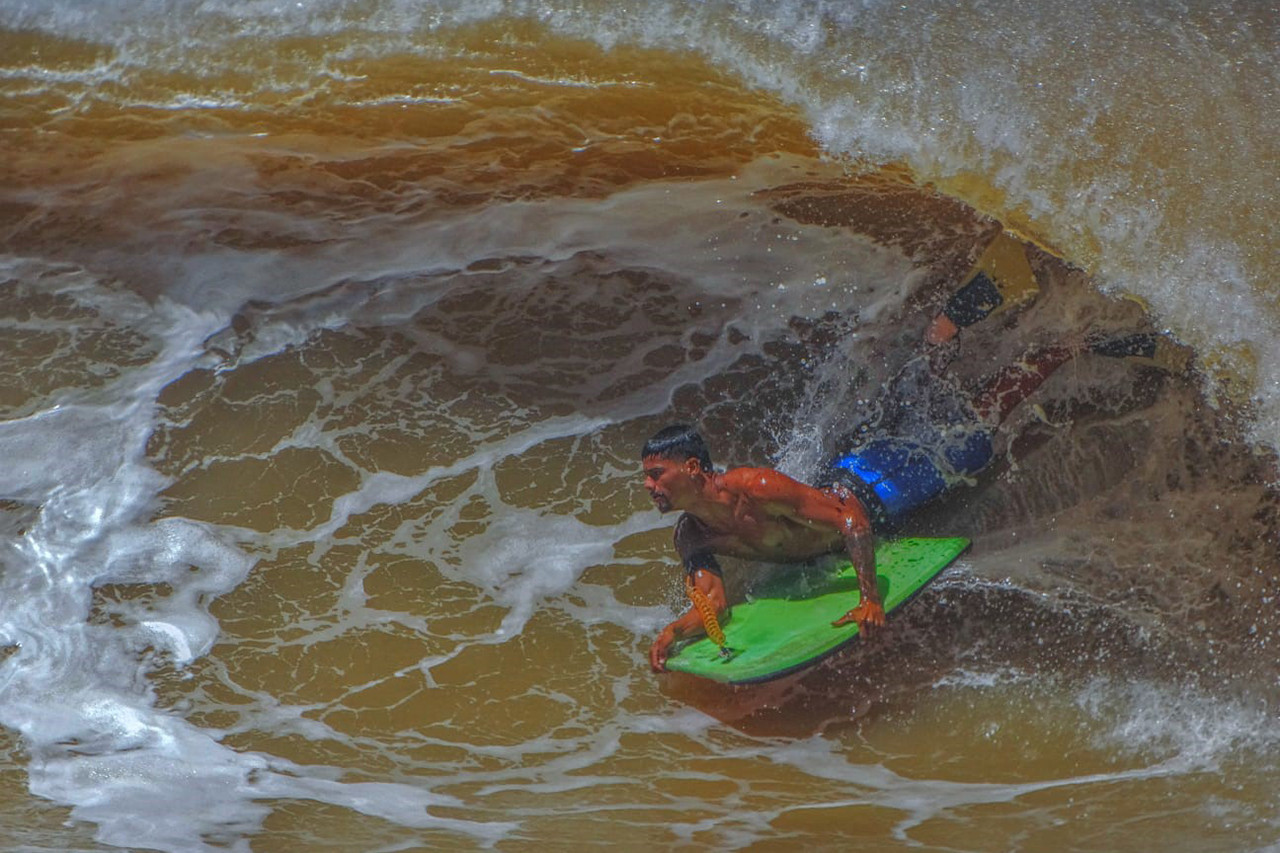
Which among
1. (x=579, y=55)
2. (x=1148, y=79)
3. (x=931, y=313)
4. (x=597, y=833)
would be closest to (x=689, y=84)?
(x=579, y=55)

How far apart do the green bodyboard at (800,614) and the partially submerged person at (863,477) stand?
0.21 ft

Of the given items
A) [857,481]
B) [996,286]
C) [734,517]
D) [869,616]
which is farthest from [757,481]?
[996,286]

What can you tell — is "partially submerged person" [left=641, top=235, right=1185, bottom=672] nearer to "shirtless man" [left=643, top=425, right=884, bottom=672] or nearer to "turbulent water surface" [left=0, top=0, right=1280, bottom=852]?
"shirtless man" [left=643, top=425, right=884, bottom=672]

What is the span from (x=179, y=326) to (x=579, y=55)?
6.51ft

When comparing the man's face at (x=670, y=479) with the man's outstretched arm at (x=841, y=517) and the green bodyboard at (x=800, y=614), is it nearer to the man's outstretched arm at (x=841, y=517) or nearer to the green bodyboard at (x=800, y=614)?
the man's outstretched arm at (x=841, y=517)

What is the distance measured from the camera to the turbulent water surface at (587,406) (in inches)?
154

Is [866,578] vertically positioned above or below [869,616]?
above

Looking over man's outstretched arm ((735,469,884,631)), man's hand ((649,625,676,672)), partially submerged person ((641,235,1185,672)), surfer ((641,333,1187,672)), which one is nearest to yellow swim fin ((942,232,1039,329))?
partially submerged person ((641,235,1185,672))

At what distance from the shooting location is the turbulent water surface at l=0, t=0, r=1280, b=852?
3.92 m

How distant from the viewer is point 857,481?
4008 millimetres

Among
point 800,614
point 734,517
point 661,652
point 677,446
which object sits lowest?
point 661,652

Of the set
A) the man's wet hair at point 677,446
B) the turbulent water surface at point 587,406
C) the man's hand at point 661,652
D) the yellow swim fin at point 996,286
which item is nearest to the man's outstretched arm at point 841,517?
the man's wet hair at point 677,446

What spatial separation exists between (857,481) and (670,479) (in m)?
0.72

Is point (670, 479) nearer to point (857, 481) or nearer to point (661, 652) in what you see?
point (661, 652)
